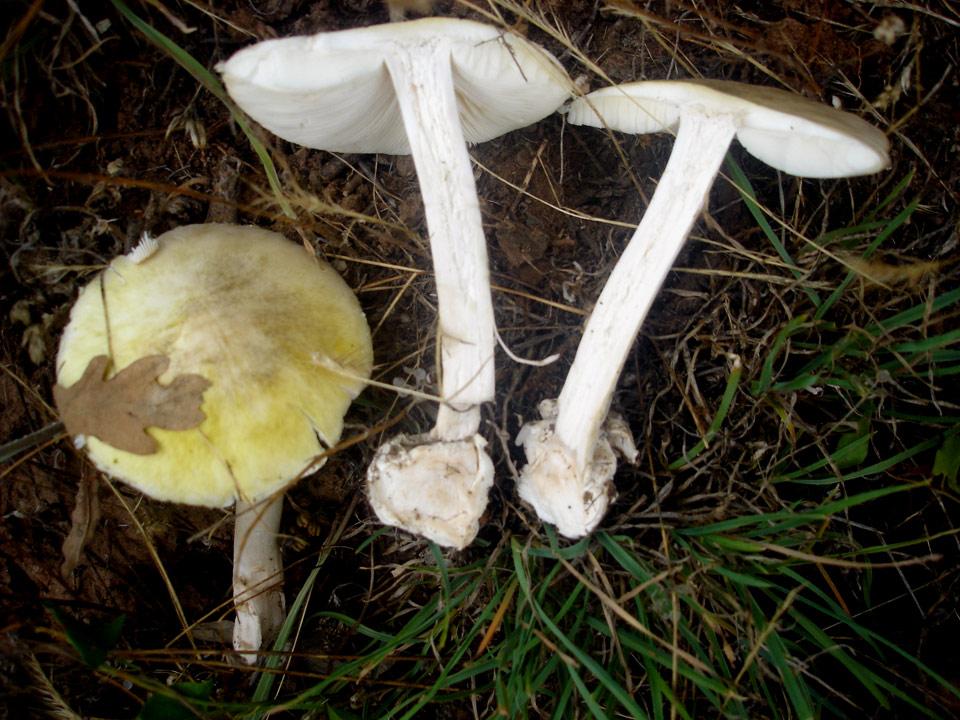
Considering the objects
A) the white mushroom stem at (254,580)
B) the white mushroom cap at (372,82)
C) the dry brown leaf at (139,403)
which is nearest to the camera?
the white mushroom cap at (372,82)

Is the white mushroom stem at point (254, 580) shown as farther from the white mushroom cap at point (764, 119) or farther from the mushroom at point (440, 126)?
the white mushroom cap at point (764, 119)

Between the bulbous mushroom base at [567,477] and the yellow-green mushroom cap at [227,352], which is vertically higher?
the yellow-green mushroom cap at [227,352]

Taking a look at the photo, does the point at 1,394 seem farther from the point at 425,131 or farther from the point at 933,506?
the point at 933,506

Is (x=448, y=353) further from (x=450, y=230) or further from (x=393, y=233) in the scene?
(x=393, y=233)

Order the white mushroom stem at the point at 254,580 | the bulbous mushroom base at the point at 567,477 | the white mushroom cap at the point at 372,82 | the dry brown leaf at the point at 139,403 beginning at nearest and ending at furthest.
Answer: the white mushroom cap at the point at 372,82
the dry brown leaf at the point at 139,403
the bulbous mushroom base at the point at 567,477
the white mushroom stem at the point at 254,580

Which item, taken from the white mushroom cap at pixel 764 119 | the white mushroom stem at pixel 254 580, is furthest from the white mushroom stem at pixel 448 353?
the white mushroom cap at pixel 764 119

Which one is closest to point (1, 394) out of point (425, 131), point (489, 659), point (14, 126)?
point (14, 126)

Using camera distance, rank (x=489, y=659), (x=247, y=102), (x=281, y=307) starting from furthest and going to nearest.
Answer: (x=489, y=659) < (x=281, y=307) < (x=247, y=102)
